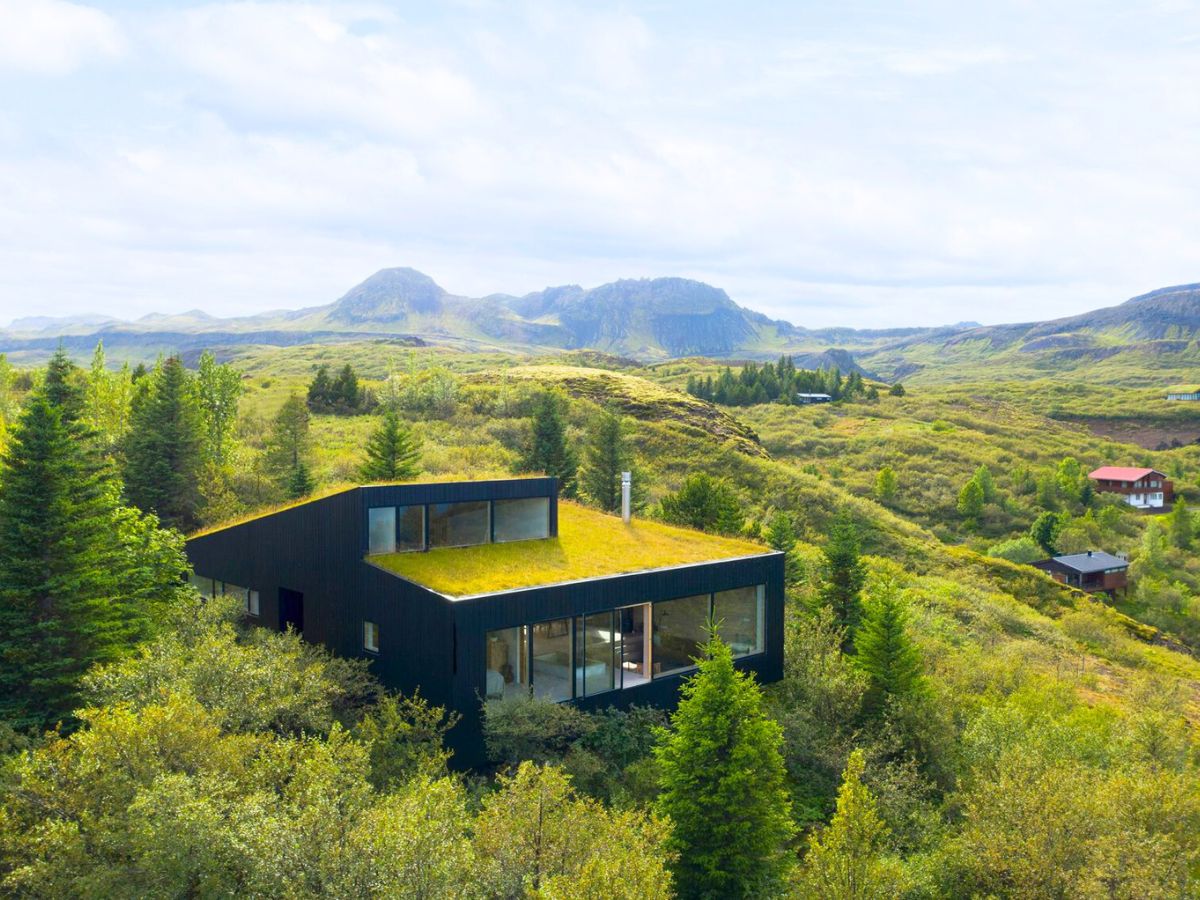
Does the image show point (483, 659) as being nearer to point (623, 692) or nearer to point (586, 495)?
point (623, 692)

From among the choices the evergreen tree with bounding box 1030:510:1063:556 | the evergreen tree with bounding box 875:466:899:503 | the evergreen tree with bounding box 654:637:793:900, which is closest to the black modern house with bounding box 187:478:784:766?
the evergreen tree with bounding box 654:637:793:900

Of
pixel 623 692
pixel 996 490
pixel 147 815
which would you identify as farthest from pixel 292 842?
pixel 996 490

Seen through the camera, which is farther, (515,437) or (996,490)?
(996,490)

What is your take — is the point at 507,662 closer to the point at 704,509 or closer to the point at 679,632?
the point at 679,632

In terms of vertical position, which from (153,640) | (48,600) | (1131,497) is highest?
(48,600)

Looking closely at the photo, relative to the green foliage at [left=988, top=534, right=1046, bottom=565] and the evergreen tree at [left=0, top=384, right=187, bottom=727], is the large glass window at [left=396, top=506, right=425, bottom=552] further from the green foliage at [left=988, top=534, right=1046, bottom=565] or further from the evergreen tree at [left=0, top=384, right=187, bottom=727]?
the green foliage at [left=988, top=534, right=1046, bottom=565]

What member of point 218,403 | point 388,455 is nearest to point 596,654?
point 388,455

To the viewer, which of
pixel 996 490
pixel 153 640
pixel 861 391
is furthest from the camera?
pixel 861 391

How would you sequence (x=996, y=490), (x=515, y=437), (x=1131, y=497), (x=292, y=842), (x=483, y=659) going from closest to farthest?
(x=292, y=842), (x=483, y=659), (x=515, y=437), (x=996, y=490), (x=1131, y=497)

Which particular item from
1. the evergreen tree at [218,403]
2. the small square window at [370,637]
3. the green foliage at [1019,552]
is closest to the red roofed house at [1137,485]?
the green foliage at [1019,552]
